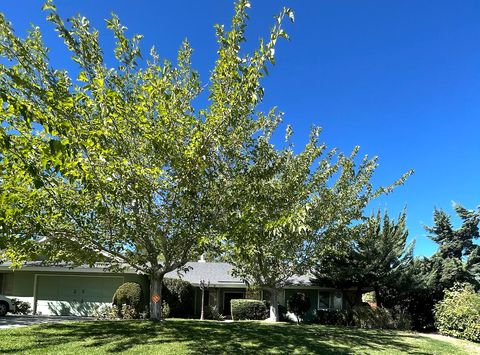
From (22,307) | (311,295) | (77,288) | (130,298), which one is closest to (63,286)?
(77,288)

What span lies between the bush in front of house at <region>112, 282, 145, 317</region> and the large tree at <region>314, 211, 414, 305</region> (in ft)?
32.8

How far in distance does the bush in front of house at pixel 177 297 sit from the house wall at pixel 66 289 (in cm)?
131

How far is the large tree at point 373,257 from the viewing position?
948 inches

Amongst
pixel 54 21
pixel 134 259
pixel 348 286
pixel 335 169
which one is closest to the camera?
pixel 54 21

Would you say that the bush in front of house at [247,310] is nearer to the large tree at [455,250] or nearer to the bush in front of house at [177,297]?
the bush in front of house at [177,297]

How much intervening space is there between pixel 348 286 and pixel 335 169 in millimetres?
8885

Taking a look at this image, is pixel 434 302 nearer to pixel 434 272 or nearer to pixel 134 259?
pixel 434 272

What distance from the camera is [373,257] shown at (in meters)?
24.3

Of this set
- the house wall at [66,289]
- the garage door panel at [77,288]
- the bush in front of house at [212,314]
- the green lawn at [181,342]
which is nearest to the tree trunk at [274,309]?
the bush in front of house at [212,314]

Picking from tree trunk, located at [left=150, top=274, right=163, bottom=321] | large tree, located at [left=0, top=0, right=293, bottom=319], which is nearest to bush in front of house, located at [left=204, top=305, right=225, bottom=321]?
tree trunk, located at [left=150, top=274, right=163, bottom=321]

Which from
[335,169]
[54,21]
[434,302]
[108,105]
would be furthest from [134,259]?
[434,302]

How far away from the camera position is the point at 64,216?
11250mm

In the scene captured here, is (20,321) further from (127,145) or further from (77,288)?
(127,145)

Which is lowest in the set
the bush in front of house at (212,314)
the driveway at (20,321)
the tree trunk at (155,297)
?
the bush in front of house at (212,314)
